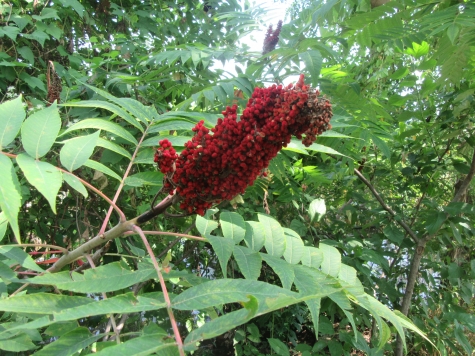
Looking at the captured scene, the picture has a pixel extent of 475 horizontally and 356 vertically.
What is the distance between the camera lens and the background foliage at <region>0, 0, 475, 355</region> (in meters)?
0.98

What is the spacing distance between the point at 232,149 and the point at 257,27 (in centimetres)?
156

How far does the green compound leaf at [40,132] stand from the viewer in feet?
3.54

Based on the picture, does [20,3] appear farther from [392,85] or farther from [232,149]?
[392,85]

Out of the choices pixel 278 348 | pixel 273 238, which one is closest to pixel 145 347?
pixel 273 238

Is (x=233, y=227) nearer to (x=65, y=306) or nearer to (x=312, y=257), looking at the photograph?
(x=312, y=257)

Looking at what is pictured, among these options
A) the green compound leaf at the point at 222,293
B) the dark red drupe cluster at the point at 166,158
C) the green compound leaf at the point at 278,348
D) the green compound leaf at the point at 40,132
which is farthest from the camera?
the green compound leaf at the point at 278,348

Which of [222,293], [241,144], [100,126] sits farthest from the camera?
[100,126]

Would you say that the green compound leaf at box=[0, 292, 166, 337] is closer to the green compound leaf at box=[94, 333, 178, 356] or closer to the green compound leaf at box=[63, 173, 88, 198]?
the green compound leaf at box=[94, 333, 178, 356]

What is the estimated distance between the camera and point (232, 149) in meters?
1.33

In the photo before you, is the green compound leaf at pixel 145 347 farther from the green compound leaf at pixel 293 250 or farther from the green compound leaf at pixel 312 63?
the green compound leaf at pixel 312 63

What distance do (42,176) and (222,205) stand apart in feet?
4.74

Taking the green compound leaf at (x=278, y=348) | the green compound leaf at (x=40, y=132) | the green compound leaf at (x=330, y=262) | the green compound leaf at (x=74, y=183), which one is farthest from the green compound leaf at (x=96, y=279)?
the green compound leaf at (x=278, y=348)

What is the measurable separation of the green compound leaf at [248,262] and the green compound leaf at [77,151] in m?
0.56

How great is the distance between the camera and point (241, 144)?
1301 millimetres
